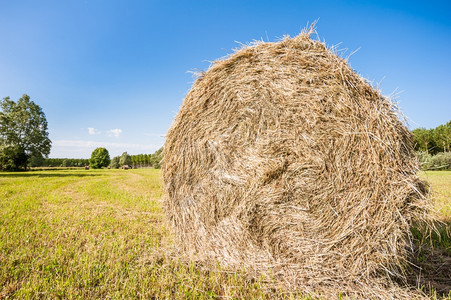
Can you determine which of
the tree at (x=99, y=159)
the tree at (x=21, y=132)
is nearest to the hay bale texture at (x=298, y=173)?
the tree at (x=21, y=132)

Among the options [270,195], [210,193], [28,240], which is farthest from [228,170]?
[28,240]

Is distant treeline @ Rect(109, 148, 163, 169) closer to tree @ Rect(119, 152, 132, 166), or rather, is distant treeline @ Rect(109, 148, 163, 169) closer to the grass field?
tree @ Rect(119, 152, 132, 166)

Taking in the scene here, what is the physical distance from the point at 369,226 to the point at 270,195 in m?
1.07

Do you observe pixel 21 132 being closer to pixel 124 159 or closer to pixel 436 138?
pixel 124 159

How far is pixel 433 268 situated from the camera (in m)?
3.01

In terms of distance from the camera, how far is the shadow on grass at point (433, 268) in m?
2.63

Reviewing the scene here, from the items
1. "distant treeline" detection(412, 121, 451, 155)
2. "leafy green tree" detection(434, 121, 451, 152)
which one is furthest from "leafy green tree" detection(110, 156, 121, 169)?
"leafy green tree" detection(434, 121, 451, 152)

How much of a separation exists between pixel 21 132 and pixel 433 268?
33.8m

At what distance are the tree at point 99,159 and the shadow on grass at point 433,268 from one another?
236 ft

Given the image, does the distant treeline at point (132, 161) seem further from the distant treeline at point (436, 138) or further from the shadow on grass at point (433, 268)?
the shadow on grass at point (433, 268)

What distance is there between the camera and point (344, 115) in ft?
8.73

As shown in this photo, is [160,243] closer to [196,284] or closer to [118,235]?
[118,235]

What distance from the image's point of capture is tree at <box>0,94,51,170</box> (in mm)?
23312

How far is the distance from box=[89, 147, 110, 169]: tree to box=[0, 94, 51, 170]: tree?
39471mm
